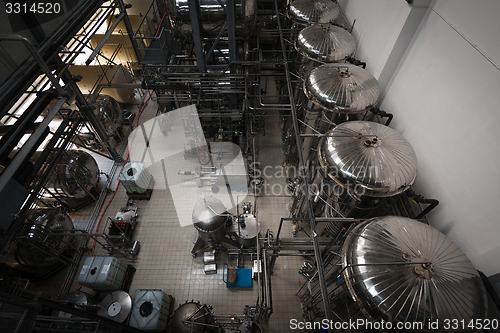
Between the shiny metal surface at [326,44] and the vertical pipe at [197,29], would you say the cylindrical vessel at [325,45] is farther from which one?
the vertical pipe at [197,29]

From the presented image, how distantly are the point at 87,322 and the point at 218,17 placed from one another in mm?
8648

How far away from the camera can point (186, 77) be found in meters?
8.17

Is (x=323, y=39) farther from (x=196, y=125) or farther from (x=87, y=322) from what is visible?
(x=87, y=322)

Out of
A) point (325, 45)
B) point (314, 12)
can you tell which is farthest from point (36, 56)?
point (314, 12)

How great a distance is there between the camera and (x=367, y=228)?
363 cm

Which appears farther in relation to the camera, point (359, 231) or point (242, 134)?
point (242, 134)

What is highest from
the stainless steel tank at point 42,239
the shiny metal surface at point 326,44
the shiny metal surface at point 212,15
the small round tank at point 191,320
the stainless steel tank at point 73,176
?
the shiny metal surface at point 212,15

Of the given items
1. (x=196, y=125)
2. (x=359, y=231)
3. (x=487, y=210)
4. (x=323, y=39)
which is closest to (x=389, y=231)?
(x=359, y=231)

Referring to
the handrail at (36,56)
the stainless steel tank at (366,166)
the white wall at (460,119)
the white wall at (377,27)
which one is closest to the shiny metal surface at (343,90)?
the stainless steel tank at (366,166)

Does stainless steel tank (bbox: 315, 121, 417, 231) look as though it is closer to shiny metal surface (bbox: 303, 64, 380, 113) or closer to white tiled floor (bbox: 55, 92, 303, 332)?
shiny metal surface (bbox: 303, 64, 380, 113)

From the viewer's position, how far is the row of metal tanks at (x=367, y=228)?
2.95 m

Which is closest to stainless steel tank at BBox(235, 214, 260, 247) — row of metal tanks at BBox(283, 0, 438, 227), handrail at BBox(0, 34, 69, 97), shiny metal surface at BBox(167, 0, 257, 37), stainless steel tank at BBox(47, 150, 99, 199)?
row of metal tanks at BBox(283, 0, 438, 227)

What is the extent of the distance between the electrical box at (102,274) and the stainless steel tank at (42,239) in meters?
1.09

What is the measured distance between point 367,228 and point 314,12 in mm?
7428
